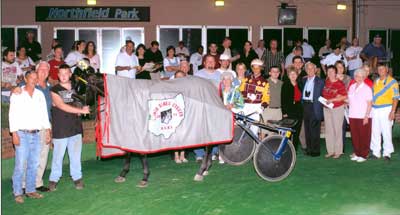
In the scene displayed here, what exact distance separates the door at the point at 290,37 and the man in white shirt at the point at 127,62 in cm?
918

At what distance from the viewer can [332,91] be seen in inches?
420

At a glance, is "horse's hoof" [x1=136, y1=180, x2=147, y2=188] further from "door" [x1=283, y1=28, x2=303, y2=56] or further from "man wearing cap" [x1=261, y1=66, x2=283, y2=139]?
"door" [x1=283, y1=28, x2=303, y2=56]

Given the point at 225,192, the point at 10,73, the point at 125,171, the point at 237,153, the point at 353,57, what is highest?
the point at 353,57

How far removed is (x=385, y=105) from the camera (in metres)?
10.3

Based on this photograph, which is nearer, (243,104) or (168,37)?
(243,104)

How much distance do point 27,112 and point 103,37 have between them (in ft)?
45.0

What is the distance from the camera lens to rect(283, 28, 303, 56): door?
70.7 feet

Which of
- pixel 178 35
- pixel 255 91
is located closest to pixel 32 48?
pixel 178 35

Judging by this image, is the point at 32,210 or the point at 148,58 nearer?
the point at 32,210

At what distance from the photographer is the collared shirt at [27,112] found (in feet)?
23.8

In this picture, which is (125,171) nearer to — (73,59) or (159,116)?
(159,116)

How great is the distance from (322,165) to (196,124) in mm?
2828

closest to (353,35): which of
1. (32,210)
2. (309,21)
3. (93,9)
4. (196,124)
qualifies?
(309,21)

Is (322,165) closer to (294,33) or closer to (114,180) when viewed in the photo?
(114,180)
